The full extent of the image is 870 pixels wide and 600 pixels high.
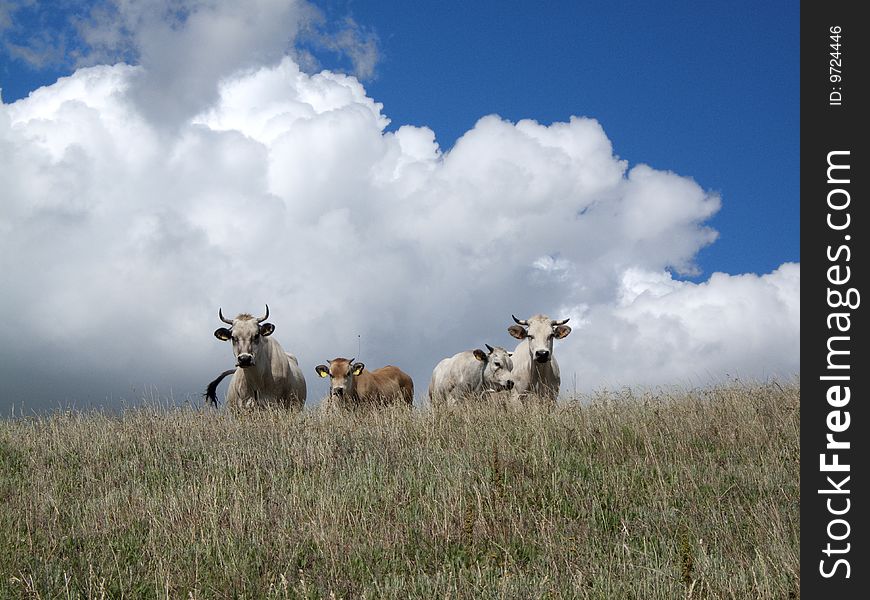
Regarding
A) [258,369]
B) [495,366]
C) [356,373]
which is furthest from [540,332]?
[258,369]

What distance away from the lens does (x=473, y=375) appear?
18.3 metres

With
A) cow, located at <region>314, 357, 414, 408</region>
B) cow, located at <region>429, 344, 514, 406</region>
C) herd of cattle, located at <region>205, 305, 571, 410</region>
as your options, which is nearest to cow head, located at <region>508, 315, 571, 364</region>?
herd of cattle, located at <region>205, 305, 571, 410</region>

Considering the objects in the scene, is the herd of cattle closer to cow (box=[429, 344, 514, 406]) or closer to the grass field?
cow (box=[429, 344, 514, 406])

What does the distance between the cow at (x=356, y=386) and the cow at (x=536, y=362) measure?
2.48m

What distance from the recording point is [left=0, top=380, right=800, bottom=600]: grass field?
521 cm

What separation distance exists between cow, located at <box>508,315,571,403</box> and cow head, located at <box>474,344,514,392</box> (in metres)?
1.19

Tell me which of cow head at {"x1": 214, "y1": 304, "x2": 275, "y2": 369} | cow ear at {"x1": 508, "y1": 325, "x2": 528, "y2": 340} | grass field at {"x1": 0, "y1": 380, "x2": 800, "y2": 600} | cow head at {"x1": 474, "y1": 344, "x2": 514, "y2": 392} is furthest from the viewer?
cow head at {"x1": 474, "y1": 344, "x2": 514, "y2": 392}

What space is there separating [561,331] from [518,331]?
0.90m

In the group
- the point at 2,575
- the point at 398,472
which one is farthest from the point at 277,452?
the point at 2,575

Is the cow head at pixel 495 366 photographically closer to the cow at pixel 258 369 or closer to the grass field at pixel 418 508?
the cow at pixel 258 369

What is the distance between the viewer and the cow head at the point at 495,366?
17.6 metres

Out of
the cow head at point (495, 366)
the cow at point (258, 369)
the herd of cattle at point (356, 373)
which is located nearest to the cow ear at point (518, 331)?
the herd of cattle at point (356, 373)

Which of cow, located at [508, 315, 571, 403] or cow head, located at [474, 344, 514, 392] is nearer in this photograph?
cow, located at [508, 315, 571, 403]
